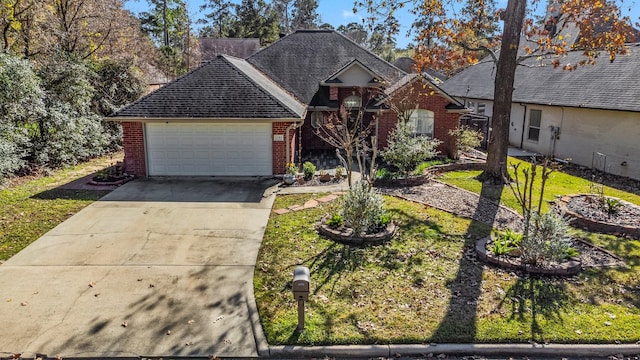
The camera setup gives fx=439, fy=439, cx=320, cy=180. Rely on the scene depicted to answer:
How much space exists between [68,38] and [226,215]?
14900 millimetres

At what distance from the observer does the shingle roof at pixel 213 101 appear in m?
14.6

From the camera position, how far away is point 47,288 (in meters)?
7.24

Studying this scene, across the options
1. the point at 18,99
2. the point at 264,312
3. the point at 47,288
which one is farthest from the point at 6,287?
the point at 18,99

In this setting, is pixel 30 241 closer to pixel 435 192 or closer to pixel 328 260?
pixel 328 260

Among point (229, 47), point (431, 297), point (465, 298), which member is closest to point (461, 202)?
point (465, 298)

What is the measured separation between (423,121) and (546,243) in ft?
39.3

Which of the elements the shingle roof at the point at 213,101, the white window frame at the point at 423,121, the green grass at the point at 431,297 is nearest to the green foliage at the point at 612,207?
the green grass at the point at 431,297

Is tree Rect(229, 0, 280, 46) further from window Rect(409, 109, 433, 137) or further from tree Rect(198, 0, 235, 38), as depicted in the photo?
window Rect(409, 109, 433, 137)

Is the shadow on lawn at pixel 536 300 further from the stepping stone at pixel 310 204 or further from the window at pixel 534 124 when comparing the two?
the window at pixel 534 124

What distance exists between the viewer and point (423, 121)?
1923cm

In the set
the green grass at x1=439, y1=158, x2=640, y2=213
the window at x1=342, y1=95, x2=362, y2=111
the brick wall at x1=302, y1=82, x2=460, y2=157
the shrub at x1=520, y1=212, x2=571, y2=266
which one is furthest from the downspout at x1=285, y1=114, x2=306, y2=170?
the shrub at x1=520, y1=212, x2=571, y2=266

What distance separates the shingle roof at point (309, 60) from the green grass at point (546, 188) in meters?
6.89

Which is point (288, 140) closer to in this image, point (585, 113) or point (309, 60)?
point (309, 60)

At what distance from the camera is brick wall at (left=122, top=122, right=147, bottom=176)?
49.3ft
